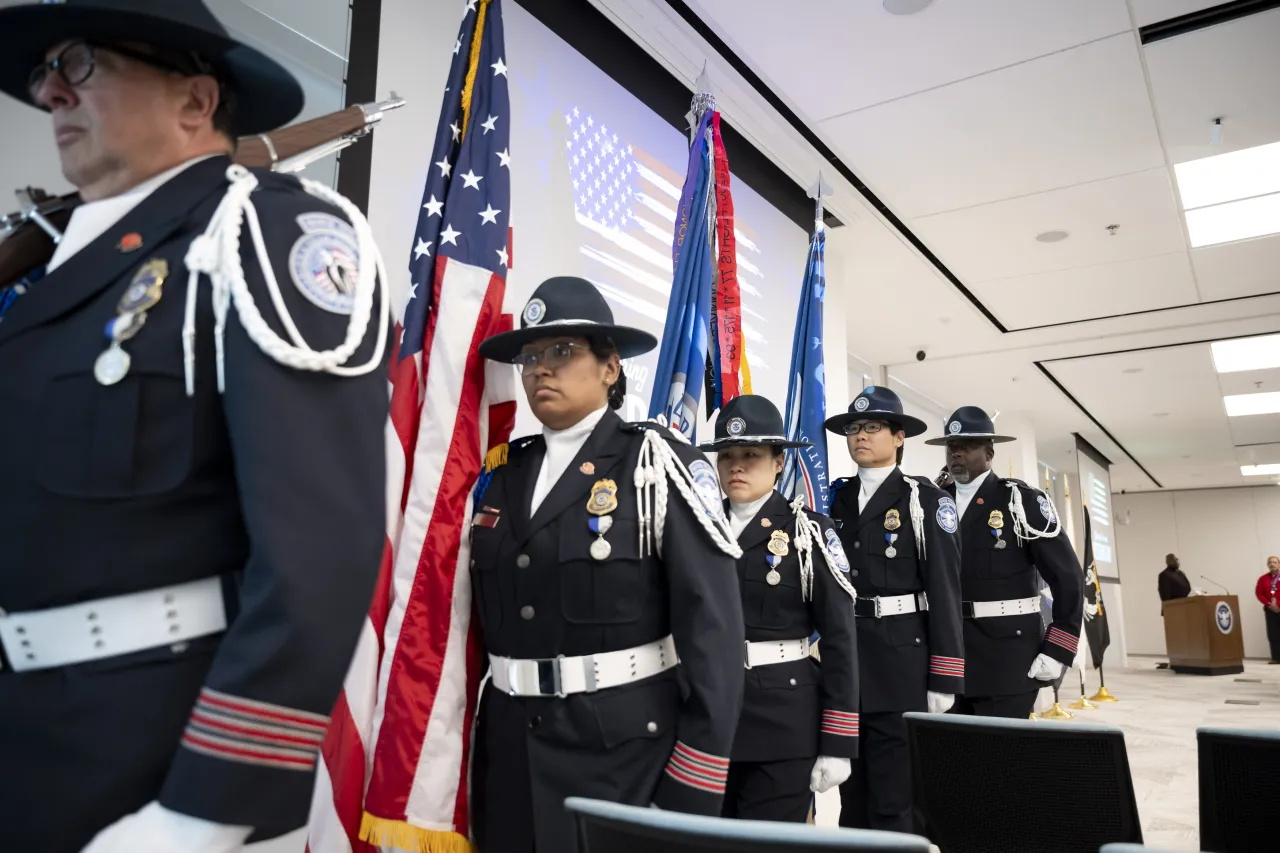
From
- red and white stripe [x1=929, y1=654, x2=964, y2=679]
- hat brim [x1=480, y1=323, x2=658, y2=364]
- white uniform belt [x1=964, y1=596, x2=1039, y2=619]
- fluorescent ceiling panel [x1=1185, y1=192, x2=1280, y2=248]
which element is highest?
fluorescent ceiling panel [x1=1185, y1=192, x2=1280, y2=248]

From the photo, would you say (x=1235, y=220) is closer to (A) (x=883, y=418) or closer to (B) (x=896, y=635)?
(A) (x=883, y=418)

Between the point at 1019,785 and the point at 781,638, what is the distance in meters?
0.89

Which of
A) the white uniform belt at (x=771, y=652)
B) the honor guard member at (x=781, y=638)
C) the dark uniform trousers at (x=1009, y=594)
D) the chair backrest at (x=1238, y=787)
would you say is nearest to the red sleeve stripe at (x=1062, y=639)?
the dark uniform trousers at (x=1009, y=594)

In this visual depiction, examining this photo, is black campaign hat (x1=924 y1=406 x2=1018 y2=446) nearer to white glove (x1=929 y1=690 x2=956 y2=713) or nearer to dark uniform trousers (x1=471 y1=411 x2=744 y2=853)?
white glove (x1=929 y1=690 x2=956 y2=713)

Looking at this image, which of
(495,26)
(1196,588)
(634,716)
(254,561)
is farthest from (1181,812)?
(1196,588)

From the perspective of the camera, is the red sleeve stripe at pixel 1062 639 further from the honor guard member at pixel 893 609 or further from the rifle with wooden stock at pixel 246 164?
the rifle with wooden stock at pixel 246 164

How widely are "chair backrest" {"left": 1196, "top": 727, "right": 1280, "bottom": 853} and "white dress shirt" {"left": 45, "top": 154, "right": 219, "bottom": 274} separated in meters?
1.65

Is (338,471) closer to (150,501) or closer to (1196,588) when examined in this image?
(150,501)

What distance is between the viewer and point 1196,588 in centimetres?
1728

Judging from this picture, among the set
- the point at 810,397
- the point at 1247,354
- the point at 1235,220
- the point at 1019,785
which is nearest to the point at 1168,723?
the point at 1247,354

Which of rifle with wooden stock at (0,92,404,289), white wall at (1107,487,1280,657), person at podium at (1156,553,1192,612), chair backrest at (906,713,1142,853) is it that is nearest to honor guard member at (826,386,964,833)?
chair backrest at (906,713,1142,853)

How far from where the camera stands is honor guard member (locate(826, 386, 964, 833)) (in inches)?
113

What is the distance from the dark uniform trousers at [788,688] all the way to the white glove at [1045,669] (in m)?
1.65

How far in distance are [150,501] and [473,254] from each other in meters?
1.39
